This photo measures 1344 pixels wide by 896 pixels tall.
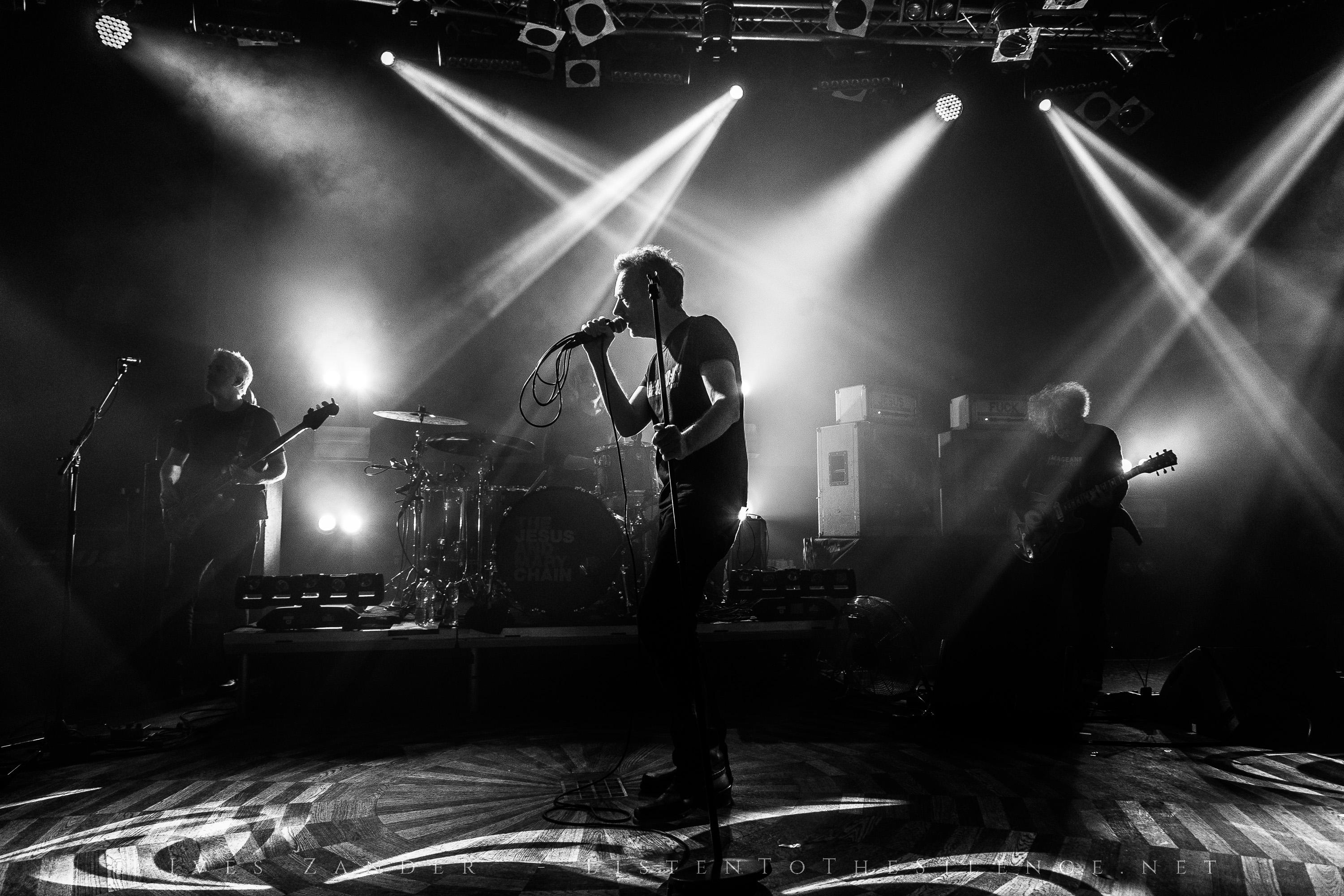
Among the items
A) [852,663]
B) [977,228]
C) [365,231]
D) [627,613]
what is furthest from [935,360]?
[365,231]

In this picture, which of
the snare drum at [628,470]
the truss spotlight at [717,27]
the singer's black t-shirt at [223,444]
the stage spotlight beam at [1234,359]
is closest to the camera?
the singer's black t-shirt at [223,444]

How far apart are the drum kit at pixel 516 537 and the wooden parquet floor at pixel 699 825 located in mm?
1272

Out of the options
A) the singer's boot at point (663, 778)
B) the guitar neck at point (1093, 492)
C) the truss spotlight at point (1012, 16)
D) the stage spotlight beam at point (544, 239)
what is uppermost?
the truss spotlight at point (1012, 16)

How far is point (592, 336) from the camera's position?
2783 mm

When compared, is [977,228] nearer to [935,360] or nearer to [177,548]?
[935,360]

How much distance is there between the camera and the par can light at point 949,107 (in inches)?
313

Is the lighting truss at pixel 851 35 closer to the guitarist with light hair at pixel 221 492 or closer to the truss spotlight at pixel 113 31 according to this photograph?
the truss spotlight at pixel 113 31

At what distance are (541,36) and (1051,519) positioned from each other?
5.48 meters

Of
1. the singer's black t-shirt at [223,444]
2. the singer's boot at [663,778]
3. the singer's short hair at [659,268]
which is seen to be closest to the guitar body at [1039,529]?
the singer's boot at [663,778]

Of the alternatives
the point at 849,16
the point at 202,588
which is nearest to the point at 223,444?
the point at 202,588

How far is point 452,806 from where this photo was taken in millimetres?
2861

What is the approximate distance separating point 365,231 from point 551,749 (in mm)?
6324

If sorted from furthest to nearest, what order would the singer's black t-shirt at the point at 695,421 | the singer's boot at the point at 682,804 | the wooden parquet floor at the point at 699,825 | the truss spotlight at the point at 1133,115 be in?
the truss spotlight at the point at 1133,115 < the singer's black t-shirt at the point at 695,421 < the singer's boot at the point at 682,804 < the wooden parquet floor at the point at 699,825

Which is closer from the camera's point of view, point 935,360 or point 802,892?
point 802,892
